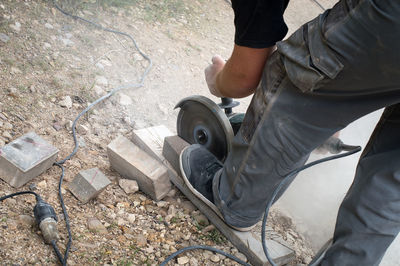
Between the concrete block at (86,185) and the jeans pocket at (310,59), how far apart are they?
1031 millimetres

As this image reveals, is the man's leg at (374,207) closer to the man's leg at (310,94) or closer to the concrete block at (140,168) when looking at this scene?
the man's leg at (310,94)

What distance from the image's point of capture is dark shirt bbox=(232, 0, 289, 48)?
1379 millimetres

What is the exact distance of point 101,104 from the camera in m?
2.56

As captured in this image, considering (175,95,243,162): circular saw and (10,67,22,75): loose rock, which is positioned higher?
(175,95,243,162): circular saw

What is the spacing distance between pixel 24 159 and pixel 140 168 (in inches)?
21.7

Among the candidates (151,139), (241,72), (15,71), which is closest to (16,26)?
(15,71)

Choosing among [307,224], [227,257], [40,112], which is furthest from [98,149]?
[307,224]

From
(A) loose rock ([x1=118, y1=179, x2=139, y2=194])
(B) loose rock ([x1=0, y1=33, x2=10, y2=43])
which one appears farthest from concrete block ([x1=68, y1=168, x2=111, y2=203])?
(B) loose rock ([x1=0, y1=33, x2=10, y2=43])

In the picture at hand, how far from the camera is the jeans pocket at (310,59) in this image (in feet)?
4.12

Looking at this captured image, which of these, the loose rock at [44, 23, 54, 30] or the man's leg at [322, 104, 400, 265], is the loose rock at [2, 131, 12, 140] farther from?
Answer: the man's leg at [322, 104, 400, 265]

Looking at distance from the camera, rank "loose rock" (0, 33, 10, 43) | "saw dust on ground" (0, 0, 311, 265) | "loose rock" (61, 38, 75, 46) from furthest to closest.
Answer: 1. "loose rock" (61, 38, 75, 46)
2. "loose rock" (0, 33, 10, 43)
3. "saw dust on ground" (0, 0, 311, 265)

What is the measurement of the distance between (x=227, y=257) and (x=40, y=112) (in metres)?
1.37

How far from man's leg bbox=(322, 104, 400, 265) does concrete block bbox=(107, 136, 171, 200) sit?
884mm

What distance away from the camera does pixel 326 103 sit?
4.54 ft
